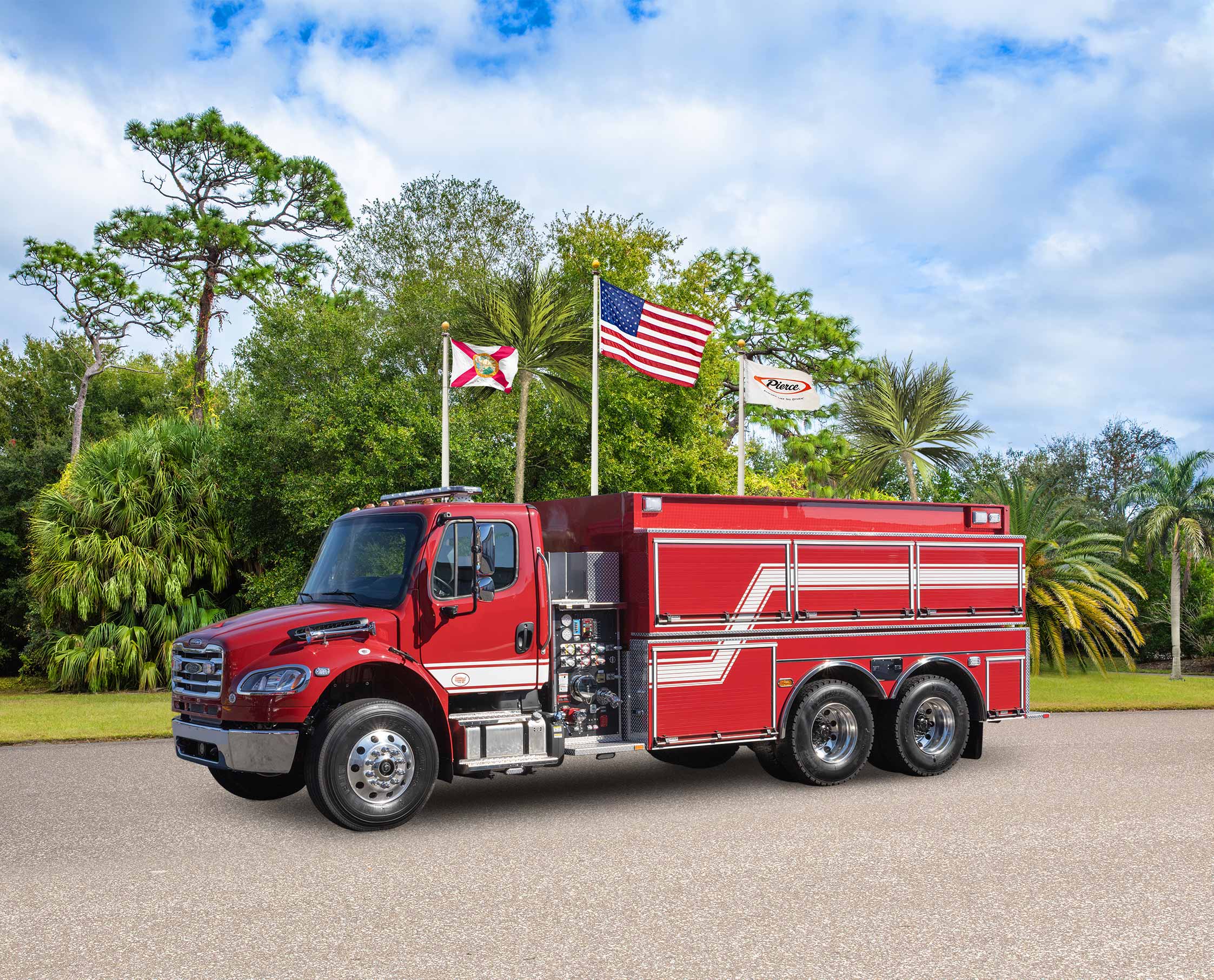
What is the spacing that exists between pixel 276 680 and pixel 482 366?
948cm

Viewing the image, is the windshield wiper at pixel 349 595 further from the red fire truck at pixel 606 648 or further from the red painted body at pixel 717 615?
the red painted body at pixel 717 615

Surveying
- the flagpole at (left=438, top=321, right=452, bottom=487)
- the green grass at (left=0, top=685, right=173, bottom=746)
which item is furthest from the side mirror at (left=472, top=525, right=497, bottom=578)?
the green grass at (left=0, top=685, right=173, bottom=746)

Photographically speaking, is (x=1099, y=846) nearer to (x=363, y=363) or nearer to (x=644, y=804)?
(x=644, y=804)

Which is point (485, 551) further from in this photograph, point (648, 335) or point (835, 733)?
point (648, 335)

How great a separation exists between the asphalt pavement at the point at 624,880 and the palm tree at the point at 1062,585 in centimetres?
1431

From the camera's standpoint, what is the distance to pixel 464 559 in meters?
9.35

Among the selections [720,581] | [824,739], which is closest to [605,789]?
[824,739]

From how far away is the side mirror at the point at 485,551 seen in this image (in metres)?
9.16

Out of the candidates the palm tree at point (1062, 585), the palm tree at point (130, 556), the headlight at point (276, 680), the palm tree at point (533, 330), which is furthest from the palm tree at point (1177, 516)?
the headlight at point (276, 680)

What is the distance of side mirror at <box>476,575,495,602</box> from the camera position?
30.4ft

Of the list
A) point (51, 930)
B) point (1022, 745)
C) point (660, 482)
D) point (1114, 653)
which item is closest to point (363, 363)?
point (660, 482)

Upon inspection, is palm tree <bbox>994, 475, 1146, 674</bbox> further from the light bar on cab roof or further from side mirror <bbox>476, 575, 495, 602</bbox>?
side mirror <bbox>476, 575, 495, 602</bbox>

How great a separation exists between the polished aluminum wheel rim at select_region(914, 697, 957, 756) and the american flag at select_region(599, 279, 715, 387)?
24.1ft

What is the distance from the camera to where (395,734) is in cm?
873
